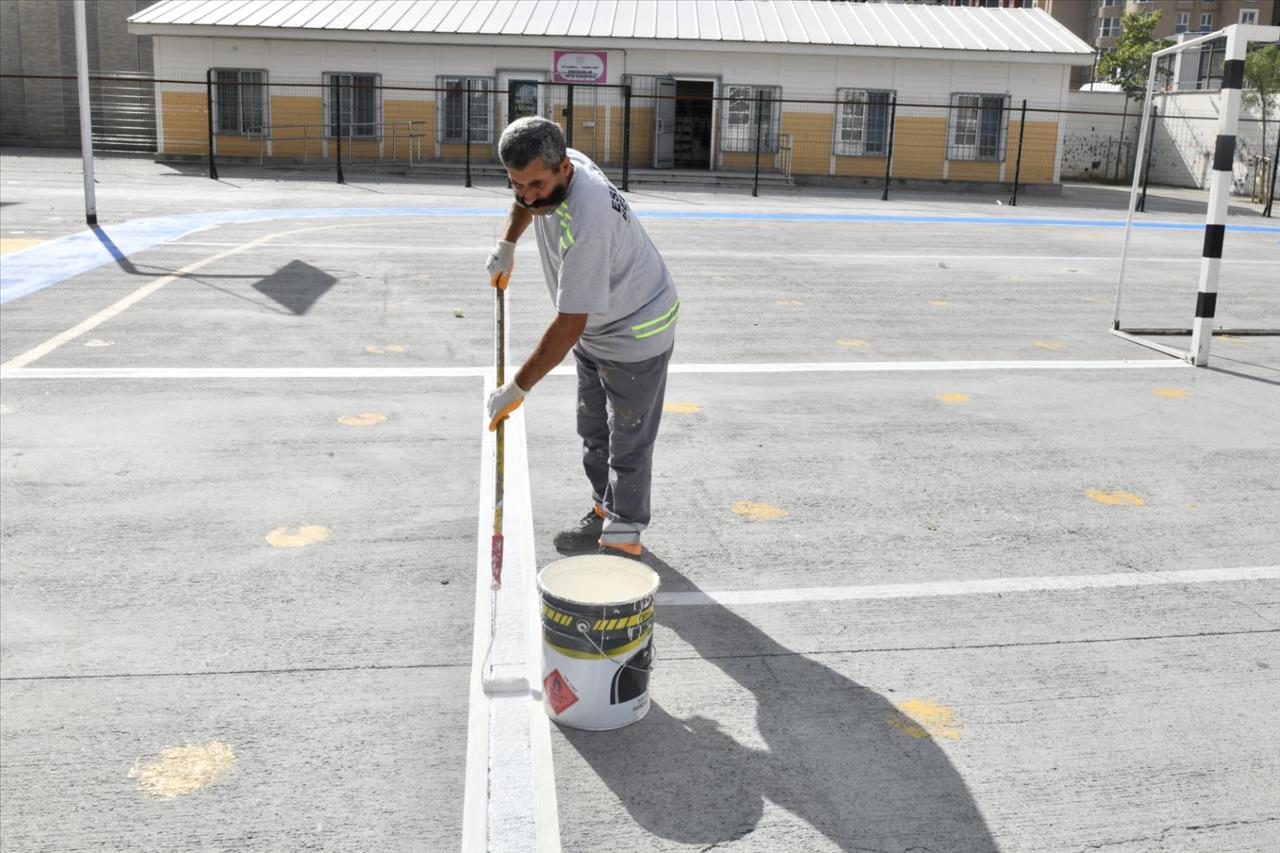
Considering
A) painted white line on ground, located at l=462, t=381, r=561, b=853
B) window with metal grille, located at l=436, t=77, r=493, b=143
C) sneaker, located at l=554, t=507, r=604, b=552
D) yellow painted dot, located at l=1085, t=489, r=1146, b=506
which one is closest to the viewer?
painted white line on ground, located at l=462, t=381, r=561, b=853

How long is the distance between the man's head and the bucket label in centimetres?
166

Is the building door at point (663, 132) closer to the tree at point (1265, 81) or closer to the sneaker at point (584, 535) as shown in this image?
the tree at point (1265, 81)

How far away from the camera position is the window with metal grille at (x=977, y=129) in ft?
103

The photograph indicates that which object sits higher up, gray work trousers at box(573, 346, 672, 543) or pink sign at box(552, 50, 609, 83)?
pink sign at box(552, 50, 609, 83)

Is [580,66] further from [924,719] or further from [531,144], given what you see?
[924,719]

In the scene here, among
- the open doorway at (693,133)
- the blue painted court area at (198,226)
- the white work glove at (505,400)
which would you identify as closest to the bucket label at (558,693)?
the white work glove at (505,400)

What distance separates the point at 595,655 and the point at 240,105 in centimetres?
3118

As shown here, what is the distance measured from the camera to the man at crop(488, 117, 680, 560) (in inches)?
158

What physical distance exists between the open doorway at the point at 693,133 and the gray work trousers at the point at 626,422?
93.6 ft

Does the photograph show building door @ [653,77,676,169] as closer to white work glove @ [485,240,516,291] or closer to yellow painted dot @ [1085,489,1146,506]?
yellow painted dot @ [1085,489,1146,506]

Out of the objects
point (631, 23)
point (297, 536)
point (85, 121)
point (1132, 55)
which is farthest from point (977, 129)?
point (297, 536)

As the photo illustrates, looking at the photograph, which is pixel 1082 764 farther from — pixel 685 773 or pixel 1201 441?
pixel 1201 441

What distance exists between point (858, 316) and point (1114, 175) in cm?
3411

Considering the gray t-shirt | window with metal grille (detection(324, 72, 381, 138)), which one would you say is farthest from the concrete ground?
window with metal grille (detection(324, 72, 381, 138))
